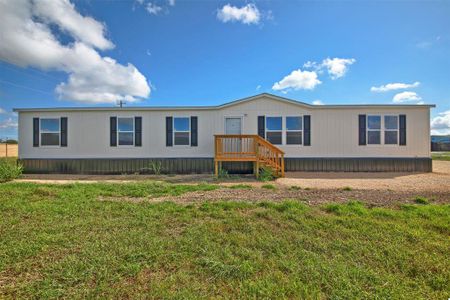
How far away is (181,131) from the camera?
413 inches

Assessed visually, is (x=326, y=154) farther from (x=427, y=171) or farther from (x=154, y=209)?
(x=154, y=209)

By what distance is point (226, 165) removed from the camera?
400 inches

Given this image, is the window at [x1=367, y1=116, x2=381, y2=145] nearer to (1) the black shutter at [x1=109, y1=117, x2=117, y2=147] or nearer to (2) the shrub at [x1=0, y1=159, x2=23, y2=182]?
(1) the black shutter at [x1=109, y1=117, x2=117, y2=147]

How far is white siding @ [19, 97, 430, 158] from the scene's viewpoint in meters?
10.1

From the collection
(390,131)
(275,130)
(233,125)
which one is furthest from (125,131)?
(390,131)

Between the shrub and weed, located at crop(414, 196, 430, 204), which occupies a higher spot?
the shrub

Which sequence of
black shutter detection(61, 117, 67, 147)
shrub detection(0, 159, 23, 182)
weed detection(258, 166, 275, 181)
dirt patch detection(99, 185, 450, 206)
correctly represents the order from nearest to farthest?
dirt patch detection(99, 185, 450, 206) → shrub detection(0, 159, 23, 182) → weed detection(258, 166, 275, 181) → black shutter detection(61, 117, 67, 147)

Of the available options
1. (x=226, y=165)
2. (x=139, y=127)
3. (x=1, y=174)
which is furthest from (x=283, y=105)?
(x=1, y=174)

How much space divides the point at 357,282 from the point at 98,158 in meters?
11.4

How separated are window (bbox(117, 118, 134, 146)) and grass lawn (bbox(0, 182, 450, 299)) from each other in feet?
21.2

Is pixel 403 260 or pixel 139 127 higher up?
pixel 139 127

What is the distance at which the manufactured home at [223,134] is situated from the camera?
10125 millimetres

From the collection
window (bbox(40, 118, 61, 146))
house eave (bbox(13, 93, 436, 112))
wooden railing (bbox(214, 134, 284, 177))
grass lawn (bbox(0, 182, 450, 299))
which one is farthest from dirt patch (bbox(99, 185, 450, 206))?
window (bbox(40, 118, 61, 146))

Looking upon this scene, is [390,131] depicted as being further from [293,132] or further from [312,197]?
[312,197]
